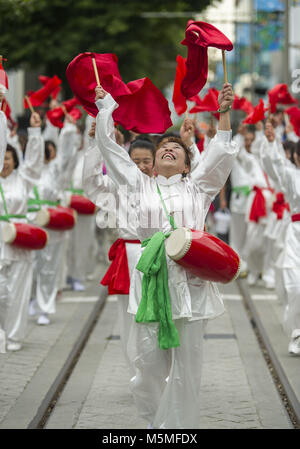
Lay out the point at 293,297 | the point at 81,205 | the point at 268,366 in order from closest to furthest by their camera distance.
Result: the point at 268,366 → the point at 293,297 → the point at 81,205

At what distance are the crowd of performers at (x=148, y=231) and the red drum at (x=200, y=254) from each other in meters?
0.13

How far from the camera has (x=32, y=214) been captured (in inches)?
444

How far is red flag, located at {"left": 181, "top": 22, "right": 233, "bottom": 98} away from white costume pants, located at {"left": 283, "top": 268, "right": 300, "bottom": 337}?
8.83 ft

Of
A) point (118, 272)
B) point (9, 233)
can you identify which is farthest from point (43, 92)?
point (118, 272)

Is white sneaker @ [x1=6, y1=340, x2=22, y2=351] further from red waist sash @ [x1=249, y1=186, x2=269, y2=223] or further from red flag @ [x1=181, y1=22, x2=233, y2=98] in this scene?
red waist sash @ [x1=249, y1=186, x2=269, y2=223]

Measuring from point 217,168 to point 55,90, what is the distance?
19.8 ft

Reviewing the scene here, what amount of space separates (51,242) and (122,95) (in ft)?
16.9

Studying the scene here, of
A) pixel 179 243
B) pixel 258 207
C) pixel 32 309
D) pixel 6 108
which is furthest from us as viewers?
pixel 258 207

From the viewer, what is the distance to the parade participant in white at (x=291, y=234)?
8.81 m

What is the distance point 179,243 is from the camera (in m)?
5.69

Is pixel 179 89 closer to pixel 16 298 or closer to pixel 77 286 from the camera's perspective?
pixel 16 298

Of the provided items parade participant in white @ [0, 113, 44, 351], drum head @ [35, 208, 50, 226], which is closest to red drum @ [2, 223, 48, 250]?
parade participant in white @ [0, 113, 44, 351]

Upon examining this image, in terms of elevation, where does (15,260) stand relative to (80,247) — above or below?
above

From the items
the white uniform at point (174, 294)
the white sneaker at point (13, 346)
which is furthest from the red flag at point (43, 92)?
the white uniform at point (174, 294)
